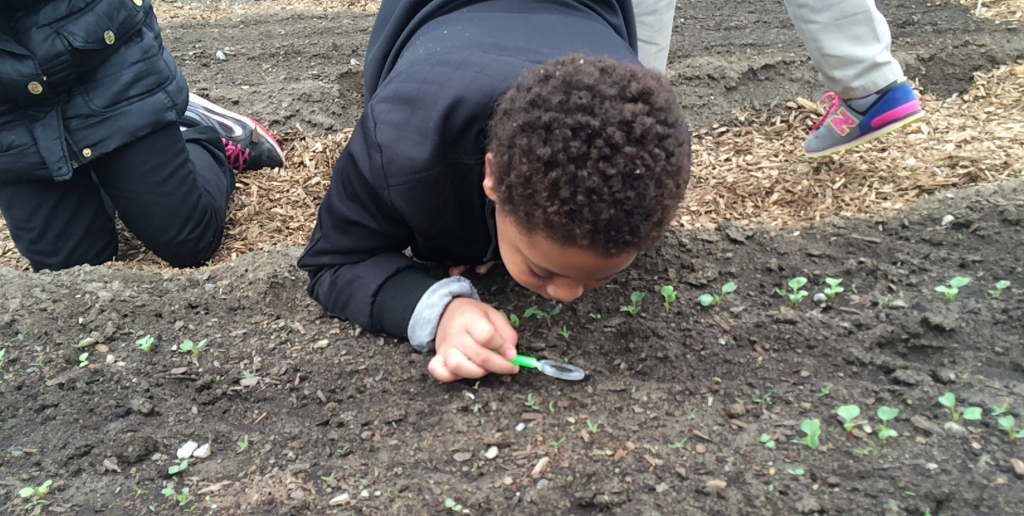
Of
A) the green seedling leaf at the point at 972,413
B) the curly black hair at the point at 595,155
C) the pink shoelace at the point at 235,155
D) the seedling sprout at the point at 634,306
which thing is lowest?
the pink shoelace at the point at 235,155

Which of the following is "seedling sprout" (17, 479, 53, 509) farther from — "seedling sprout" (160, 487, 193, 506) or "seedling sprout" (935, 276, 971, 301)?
"seedling sprout" (935, 276, 971, 301)

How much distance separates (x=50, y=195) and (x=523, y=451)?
96.5 inches

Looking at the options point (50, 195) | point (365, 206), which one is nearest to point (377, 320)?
point (365, 206)

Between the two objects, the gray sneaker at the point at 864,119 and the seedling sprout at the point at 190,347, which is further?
the gray sneaker at the point at 864,119

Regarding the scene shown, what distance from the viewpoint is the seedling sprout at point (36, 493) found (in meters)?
1.56

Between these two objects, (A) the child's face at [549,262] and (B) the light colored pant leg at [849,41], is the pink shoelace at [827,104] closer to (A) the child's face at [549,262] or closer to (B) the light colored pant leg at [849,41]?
(B) the light colored pant leg at [849,41]

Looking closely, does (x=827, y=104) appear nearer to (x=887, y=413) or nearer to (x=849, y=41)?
(x=849, y=41)

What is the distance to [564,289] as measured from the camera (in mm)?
1604

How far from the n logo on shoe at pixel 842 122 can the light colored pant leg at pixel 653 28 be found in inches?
29.1

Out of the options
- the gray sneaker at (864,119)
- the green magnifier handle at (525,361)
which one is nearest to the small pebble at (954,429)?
the green magnifier handle at (525,361)

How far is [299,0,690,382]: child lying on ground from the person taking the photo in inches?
52.7

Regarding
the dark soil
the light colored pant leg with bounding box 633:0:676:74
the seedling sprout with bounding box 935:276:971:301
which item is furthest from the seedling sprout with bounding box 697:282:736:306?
the dark soil

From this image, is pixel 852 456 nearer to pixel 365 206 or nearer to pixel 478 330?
pixel 478 330

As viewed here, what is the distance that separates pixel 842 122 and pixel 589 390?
1797 mm
